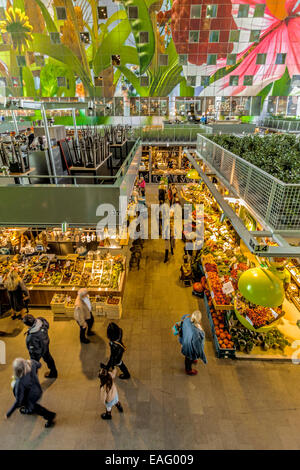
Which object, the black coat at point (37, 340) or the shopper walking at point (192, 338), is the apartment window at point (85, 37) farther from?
the shopper walking at point (192, 338)

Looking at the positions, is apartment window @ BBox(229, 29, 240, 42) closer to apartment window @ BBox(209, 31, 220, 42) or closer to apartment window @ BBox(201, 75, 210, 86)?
apartment window @ BBox(209, 31, 220, 42)

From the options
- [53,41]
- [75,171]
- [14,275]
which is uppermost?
[53,41]

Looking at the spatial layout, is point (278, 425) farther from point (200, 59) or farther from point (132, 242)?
point (200, 59)

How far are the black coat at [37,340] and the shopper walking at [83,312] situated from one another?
102 cm

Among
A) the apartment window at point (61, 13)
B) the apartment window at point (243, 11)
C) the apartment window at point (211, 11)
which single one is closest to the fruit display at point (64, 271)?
the apartment window at point (61, 13)

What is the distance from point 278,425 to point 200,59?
2487cm

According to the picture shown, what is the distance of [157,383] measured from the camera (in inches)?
211

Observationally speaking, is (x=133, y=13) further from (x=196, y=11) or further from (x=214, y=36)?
(x=214, y=36)

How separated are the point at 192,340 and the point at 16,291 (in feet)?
15.7

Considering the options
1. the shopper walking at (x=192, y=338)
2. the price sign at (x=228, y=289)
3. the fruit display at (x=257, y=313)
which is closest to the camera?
the fruit display at (x=257, y=313)

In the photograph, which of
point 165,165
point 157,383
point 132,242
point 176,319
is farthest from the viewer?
point 165,165

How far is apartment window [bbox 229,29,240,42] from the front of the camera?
66.2ft

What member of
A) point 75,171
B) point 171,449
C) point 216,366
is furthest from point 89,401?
point 75,171

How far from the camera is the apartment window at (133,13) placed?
19.5m
